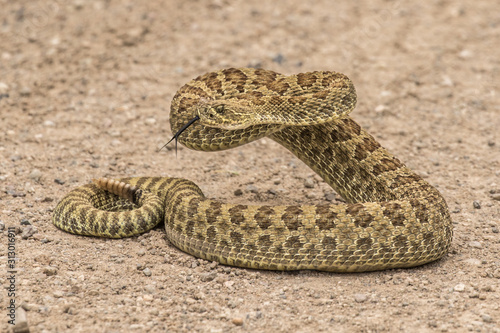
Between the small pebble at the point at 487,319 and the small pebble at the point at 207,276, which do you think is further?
the small pebble at the point at 207,276

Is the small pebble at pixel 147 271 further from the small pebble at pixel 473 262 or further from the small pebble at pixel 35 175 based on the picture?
the small pebble at pixel 473 262

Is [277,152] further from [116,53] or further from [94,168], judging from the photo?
[116,53]

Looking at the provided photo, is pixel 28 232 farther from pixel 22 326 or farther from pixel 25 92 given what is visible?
pixel 25 92

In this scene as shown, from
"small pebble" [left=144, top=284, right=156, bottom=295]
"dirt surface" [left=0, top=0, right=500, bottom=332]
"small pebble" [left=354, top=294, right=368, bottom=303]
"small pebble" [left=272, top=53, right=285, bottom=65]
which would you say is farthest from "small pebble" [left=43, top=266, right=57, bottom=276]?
"small pebble" [left=272, top=53, right=285, bottom=65]

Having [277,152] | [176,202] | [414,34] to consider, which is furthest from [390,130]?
[176,202]

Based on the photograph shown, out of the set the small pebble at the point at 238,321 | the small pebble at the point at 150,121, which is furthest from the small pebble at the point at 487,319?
the small pebble at the point at 150,121

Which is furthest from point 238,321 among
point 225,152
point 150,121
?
Result: point 150,121
